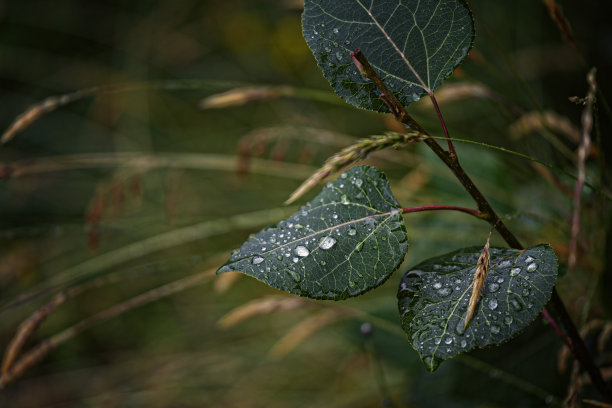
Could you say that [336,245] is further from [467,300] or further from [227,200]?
[227,200]

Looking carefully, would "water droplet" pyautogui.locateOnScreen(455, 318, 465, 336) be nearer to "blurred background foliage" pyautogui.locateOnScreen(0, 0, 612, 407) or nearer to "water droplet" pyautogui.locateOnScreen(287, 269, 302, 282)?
"water droplet" pyautogui.locateOnScreen(287, 269, 302, 282)

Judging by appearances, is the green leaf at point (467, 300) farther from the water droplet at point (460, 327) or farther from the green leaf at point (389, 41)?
the green leaf at point (389, 41)

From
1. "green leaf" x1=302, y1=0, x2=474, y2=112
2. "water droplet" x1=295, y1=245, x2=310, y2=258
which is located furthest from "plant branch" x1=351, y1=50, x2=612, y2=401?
"water droplet" x1=295, y1=245, x2=310, y2=258

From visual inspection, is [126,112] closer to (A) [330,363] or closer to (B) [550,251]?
(A) [330,363]

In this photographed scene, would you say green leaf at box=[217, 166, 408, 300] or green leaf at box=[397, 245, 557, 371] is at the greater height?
green leaf at box=[217, 166, 408, 300]

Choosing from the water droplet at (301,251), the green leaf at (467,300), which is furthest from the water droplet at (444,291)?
the water droplet at (301,251)

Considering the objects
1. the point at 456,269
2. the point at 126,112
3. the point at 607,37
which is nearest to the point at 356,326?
the point at 456,269
